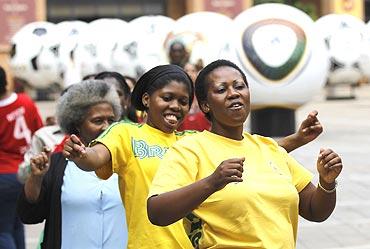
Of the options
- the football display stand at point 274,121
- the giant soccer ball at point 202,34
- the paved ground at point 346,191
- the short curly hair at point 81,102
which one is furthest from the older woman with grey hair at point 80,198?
the giant soccer ball at point 202,34

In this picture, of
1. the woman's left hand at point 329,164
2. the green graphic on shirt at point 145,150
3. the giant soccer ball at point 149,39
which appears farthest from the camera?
the giant soccer ball at point 149,39

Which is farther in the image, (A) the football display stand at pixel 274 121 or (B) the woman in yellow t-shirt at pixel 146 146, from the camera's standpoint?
(A) the football display stand at pixel 274 121

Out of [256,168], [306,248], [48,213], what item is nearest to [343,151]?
[306,248]

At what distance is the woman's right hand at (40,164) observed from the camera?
383 centimetres

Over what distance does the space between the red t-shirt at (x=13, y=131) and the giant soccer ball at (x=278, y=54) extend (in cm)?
772

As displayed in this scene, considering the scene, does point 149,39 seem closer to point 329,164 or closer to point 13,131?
point 13,131

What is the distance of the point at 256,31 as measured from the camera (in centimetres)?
1385

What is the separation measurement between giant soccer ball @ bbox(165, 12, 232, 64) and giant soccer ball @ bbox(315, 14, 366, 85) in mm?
3763

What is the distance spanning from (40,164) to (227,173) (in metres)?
1.37

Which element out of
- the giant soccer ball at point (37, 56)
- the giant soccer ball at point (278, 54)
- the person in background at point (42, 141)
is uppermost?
the person in background at point (42, 141)

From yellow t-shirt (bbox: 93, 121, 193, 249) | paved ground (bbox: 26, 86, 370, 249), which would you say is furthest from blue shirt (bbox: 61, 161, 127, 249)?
paved ground (bbox: 26, 86, 370, 249)

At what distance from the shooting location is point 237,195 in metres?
2.91

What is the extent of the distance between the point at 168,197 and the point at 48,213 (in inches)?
58.1

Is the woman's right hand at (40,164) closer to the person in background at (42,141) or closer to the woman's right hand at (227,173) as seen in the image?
the person in background at (42,141)
